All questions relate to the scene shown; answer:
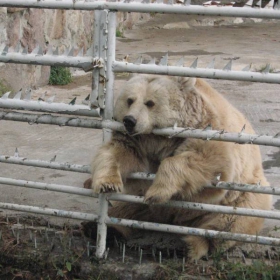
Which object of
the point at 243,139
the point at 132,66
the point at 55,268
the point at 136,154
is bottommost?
the point at 55,268

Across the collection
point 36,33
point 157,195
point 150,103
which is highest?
point 150,103

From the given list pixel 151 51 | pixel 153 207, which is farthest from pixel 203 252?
pixel 151 51

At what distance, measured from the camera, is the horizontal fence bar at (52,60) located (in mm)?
3844

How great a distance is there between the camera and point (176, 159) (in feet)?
12.8

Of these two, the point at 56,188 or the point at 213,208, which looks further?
the point at 56,188

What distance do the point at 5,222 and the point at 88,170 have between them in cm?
87

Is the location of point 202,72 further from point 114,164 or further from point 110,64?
point 114,164

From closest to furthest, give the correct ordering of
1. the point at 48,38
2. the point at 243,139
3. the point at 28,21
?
the point at 243,139
the point at 28,21
the point at 48,38

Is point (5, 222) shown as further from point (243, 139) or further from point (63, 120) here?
point (243, 139)

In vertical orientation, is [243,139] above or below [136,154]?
above

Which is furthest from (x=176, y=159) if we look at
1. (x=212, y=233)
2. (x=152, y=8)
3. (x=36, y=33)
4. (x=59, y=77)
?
(x=59, y=77)

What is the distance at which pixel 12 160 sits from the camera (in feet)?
13.9

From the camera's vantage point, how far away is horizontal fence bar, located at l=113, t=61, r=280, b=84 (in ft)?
11.8

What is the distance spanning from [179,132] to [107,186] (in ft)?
1.76
